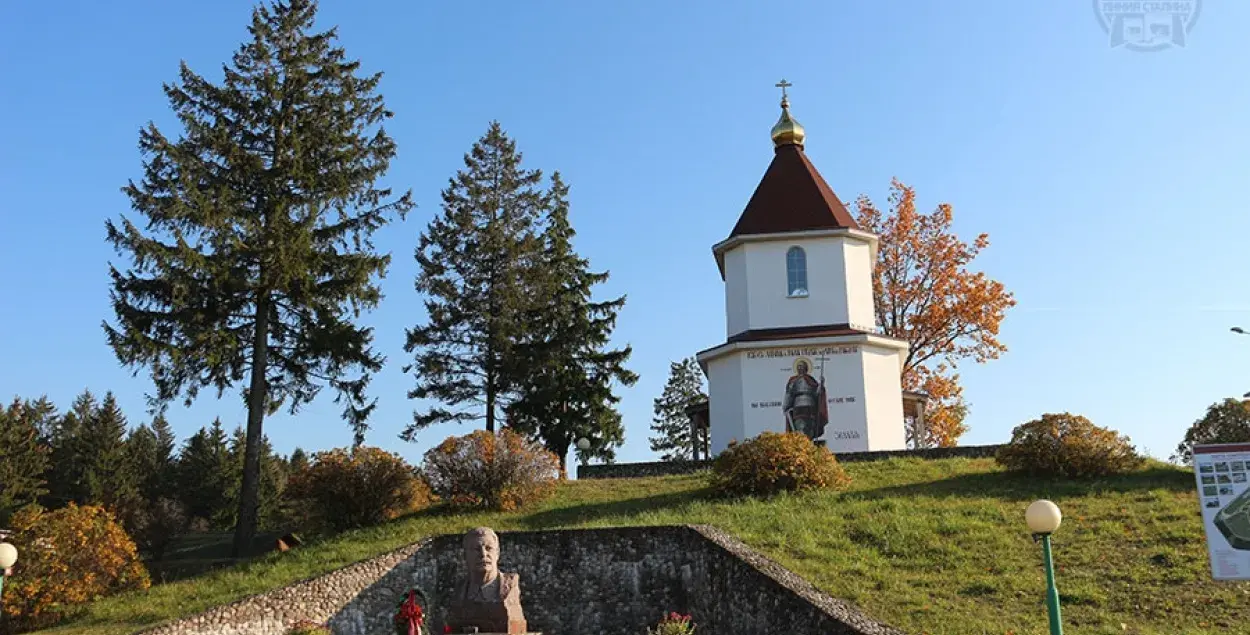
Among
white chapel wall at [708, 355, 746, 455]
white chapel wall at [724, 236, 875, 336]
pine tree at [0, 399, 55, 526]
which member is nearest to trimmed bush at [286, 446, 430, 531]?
white chapel wall at [708, 355, 746, 455]

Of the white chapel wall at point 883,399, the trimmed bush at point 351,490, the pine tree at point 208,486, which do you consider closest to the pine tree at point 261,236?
the trimmed bush at point 351,490

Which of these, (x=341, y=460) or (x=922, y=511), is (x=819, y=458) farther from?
(x=341, y=460)

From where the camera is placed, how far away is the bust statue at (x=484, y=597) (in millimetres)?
13656

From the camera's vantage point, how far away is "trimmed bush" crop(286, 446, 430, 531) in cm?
2208

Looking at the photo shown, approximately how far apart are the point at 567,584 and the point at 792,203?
56.0 ft

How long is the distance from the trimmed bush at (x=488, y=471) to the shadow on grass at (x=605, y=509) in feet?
2.82

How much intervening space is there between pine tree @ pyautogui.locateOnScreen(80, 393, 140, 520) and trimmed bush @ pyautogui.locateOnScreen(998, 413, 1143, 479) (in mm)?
32931

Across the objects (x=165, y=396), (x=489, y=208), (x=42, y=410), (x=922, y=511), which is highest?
(x=489, y=208)

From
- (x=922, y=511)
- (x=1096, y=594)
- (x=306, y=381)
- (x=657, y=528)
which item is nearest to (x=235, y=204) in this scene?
(x=306, y=381)

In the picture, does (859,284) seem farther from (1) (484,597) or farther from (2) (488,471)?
(1) (484,597)

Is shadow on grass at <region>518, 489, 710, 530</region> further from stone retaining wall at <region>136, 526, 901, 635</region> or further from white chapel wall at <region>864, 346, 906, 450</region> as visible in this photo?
white chapel wall at <region>864, 346, 906, 450</region>

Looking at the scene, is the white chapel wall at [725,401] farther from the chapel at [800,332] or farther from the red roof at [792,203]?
the red roof at [792,203]

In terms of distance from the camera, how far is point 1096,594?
13.7 m

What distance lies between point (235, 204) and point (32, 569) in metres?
9.74
